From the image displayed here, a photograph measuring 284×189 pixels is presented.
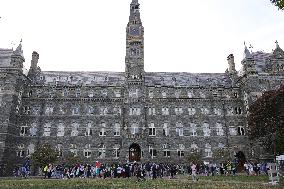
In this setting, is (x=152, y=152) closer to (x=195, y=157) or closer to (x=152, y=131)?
(x=152, y=131)

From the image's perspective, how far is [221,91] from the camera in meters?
57.0

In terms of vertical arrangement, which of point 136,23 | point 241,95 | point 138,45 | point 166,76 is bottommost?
point 241,95

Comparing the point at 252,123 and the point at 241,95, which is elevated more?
the point at 241,95

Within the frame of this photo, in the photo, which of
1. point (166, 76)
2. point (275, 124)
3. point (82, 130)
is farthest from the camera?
point (166, 76)

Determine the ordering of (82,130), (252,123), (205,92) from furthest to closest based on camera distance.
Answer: (205,92)
(82,130)
(252,123)

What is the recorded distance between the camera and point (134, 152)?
52781 millimetres

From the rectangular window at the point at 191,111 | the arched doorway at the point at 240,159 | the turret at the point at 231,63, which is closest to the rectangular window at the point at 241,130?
the arched doorway at the point at 240,159

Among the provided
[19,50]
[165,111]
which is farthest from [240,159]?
[19,50]

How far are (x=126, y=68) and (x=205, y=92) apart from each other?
1566 centimetres

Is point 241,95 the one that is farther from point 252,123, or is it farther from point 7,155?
point 7,155

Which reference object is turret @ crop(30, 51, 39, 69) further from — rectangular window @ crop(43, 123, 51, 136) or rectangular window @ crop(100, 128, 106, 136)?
rectangular window @ crop(100, 128, 106, 136)

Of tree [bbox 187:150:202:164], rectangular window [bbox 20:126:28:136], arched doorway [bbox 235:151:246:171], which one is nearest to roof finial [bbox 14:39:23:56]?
rectangular window [bbox 20:126:28:136]

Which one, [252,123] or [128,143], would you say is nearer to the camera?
[252,123]

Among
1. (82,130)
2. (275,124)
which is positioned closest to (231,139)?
(275,124)
